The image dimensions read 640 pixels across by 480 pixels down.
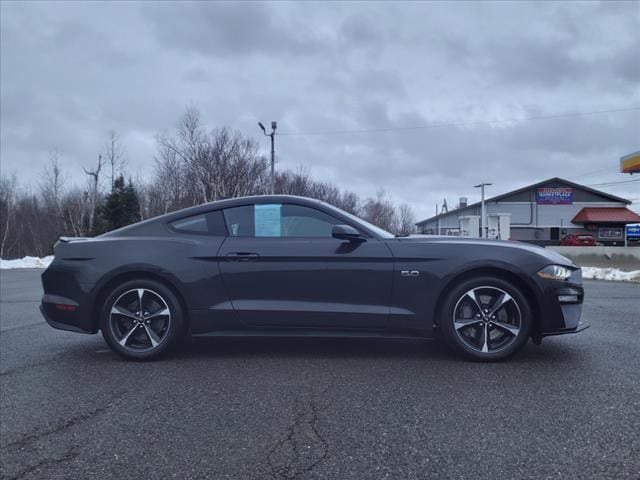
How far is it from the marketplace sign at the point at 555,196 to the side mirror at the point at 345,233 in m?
44.5

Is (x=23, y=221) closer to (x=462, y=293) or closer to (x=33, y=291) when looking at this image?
(x=33, y=291)

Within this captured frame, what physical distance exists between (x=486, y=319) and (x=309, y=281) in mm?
1444

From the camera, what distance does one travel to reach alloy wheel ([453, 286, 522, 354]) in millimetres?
3648

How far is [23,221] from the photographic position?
48.8 m

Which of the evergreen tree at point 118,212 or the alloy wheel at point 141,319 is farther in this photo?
the evergreen tree at point 118,212

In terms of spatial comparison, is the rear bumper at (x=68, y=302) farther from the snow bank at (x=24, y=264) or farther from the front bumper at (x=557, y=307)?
the snow bank at (x=24, y=264)

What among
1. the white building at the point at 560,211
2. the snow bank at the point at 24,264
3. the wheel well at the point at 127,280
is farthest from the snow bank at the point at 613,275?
the white building at the point at 560,211

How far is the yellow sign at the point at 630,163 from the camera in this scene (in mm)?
22747

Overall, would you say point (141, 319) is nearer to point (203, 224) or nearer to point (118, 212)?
point (203, 224)

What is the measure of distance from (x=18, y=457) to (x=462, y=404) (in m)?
2.39

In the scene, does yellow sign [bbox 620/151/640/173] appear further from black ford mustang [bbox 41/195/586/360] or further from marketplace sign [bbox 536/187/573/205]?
black ford mustang [bbox 41/195/586/360]

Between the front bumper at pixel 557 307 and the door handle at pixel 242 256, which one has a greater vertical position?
the door handle at pixel 242 256

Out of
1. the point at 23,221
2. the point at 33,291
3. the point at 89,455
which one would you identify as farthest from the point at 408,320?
the point at 23,221

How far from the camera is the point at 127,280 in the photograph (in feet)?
13.0
